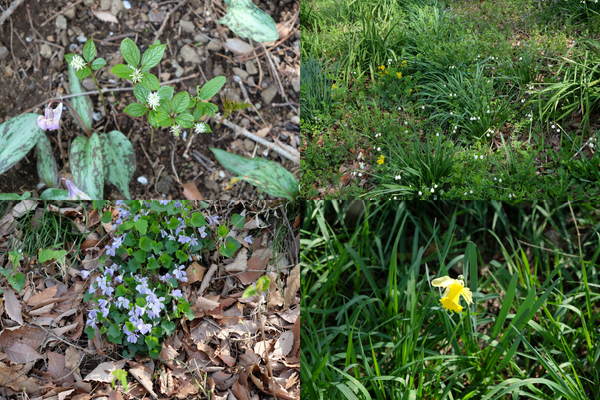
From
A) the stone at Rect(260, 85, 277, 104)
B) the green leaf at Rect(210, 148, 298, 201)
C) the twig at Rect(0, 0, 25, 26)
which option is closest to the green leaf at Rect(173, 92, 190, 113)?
the green leaf at Rect(210, 148, 298, 201)

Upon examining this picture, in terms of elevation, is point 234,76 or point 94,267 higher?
point 234,76

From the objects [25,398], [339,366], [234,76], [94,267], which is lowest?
[339,366]

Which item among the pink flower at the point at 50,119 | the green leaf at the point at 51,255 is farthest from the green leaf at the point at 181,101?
the green leaf at the point at 51,255

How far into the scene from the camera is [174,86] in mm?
2279

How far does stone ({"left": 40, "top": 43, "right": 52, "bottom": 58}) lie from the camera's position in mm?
2301

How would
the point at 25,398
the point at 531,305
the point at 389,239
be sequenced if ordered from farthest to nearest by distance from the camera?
the point at 389,239 → the point at 25,398 → the point at 531,305

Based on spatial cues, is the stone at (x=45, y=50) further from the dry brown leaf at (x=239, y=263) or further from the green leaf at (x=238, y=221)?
the dry brown leaf at (x=239, y=263)

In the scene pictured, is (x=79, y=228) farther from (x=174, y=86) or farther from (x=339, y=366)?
(x=339, y=366)

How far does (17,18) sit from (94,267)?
1.06 m

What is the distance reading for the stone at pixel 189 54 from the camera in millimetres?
2312

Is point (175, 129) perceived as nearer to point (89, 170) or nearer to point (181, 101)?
point (181, 101)

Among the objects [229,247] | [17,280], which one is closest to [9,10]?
[17,280]

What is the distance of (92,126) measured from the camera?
89.1 inches

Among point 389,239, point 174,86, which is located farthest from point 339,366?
point 174,86
